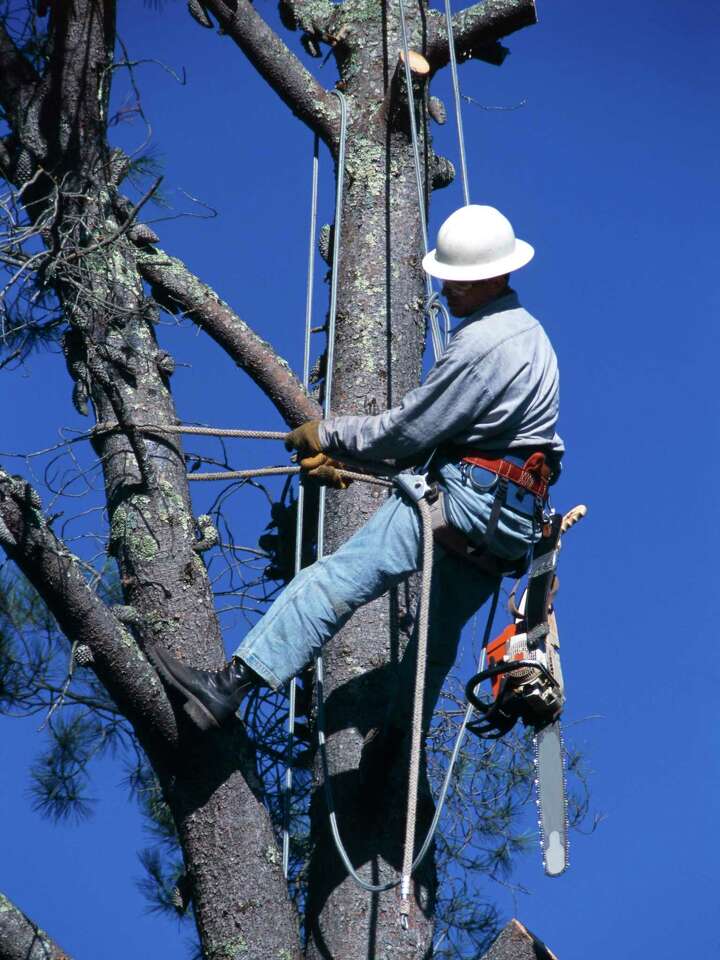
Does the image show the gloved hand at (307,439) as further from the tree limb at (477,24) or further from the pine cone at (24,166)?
the tree limb at (477,24)

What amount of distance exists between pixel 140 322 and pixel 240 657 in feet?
3.82

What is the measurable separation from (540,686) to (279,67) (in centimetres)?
235

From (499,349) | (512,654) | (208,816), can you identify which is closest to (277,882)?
(208,816)

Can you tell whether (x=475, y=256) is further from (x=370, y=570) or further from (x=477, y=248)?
(x=370, y=570)

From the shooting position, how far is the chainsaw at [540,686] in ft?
12.8

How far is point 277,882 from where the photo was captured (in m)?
3.79

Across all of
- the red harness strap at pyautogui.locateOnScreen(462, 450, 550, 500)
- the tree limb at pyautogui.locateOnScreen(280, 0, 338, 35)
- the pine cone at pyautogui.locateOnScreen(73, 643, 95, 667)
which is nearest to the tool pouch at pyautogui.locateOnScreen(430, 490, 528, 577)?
the red harness strap at pyautogui.locateOnScreen(462, 450, 550, 500)

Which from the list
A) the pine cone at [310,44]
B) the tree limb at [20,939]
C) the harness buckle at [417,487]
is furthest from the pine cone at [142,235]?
the tree limb at [20,939]

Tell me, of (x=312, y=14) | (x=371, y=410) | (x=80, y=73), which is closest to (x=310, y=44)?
(x=312, y=14)

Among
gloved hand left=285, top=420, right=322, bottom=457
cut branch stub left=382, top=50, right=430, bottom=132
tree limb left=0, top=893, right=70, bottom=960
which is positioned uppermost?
cut branch stub left=382, top=50, right=430, bottom=132

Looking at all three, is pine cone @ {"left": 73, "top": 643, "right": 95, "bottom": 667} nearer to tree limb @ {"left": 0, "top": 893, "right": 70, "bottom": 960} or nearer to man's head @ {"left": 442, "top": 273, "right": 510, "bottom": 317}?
tree limb @ {"left": 0, "top": 893, "right": 70, "bottom": 960}

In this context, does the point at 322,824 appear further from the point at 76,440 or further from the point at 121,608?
the point at 76,440

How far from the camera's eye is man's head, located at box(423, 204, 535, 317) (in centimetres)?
394

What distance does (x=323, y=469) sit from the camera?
4102 millimetres
